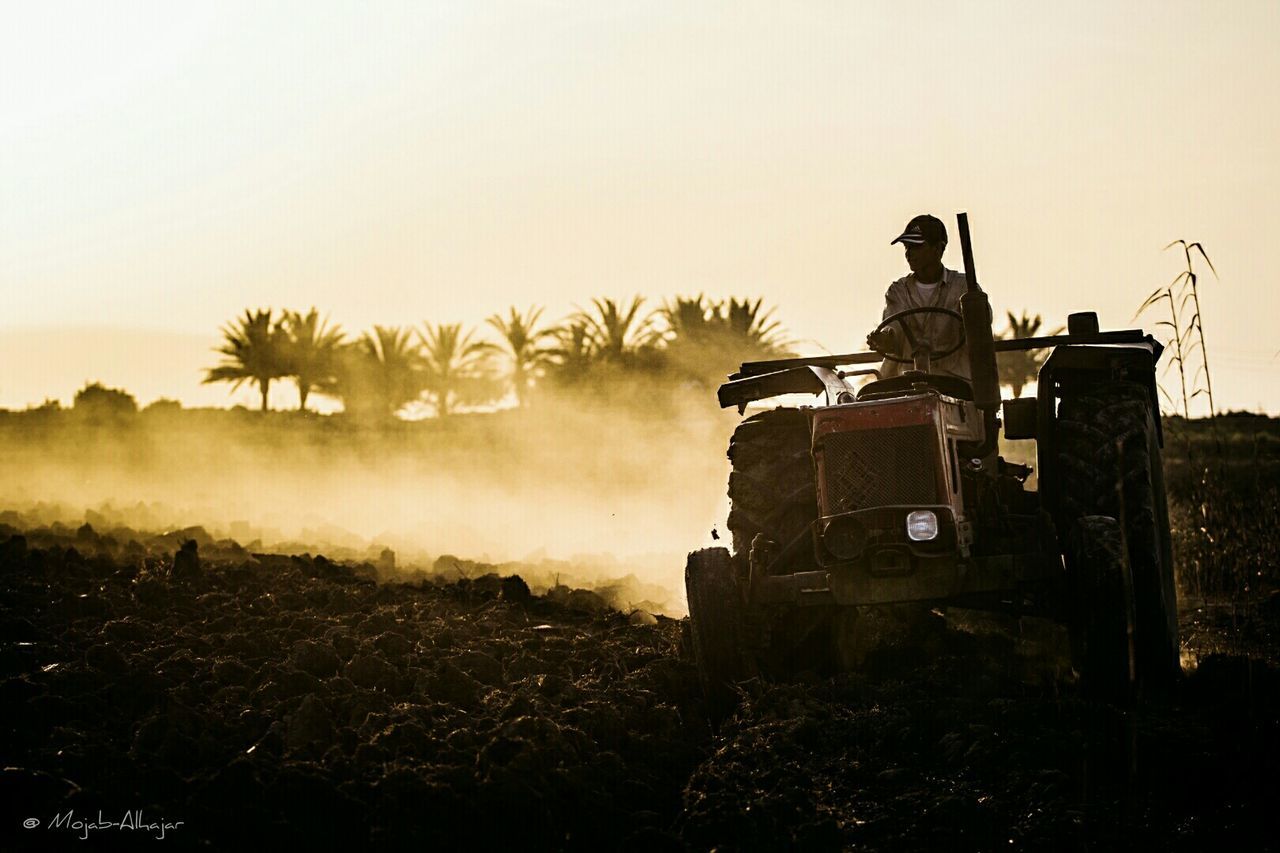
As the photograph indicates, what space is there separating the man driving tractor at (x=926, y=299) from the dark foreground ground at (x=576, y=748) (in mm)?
1730

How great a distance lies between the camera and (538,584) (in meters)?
14.9

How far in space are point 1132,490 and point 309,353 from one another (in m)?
48.5

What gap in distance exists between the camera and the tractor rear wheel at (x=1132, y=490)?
25.0 feet

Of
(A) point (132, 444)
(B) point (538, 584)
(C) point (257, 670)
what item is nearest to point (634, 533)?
(B) point (538, 584)

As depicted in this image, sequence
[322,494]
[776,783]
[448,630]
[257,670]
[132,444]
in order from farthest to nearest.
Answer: [132,444] < [322,494] < [448,630] < [257,670] < [776,783]

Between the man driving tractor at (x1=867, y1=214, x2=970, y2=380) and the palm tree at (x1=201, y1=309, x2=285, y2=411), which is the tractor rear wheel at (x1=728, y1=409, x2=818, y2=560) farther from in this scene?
the palm tree at (x1=201, y1=309, x2=285, y2=411)

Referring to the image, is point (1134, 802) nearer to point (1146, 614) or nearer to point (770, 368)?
point (1146, 614)

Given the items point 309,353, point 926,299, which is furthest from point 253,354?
point 926,299

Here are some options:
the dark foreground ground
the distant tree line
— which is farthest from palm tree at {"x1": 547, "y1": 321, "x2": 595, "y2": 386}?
the dark foreground ground

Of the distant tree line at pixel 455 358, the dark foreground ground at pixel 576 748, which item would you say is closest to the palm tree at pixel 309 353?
the distant tree line at pixel 455 358

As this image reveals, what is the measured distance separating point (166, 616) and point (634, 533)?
1283 centimetres

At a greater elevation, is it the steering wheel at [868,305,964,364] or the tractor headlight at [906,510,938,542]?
the steering wheel at [868,305,964,364]

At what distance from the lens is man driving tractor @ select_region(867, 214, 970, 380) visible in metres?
8.79

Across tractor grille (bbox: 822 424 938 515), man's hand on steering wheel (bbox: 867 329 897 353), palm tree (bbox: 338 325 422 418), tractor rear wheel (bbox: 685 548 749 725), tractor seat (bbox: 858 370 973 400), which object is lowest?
tractor rear wheel (bbox: 685 548 749 725)
